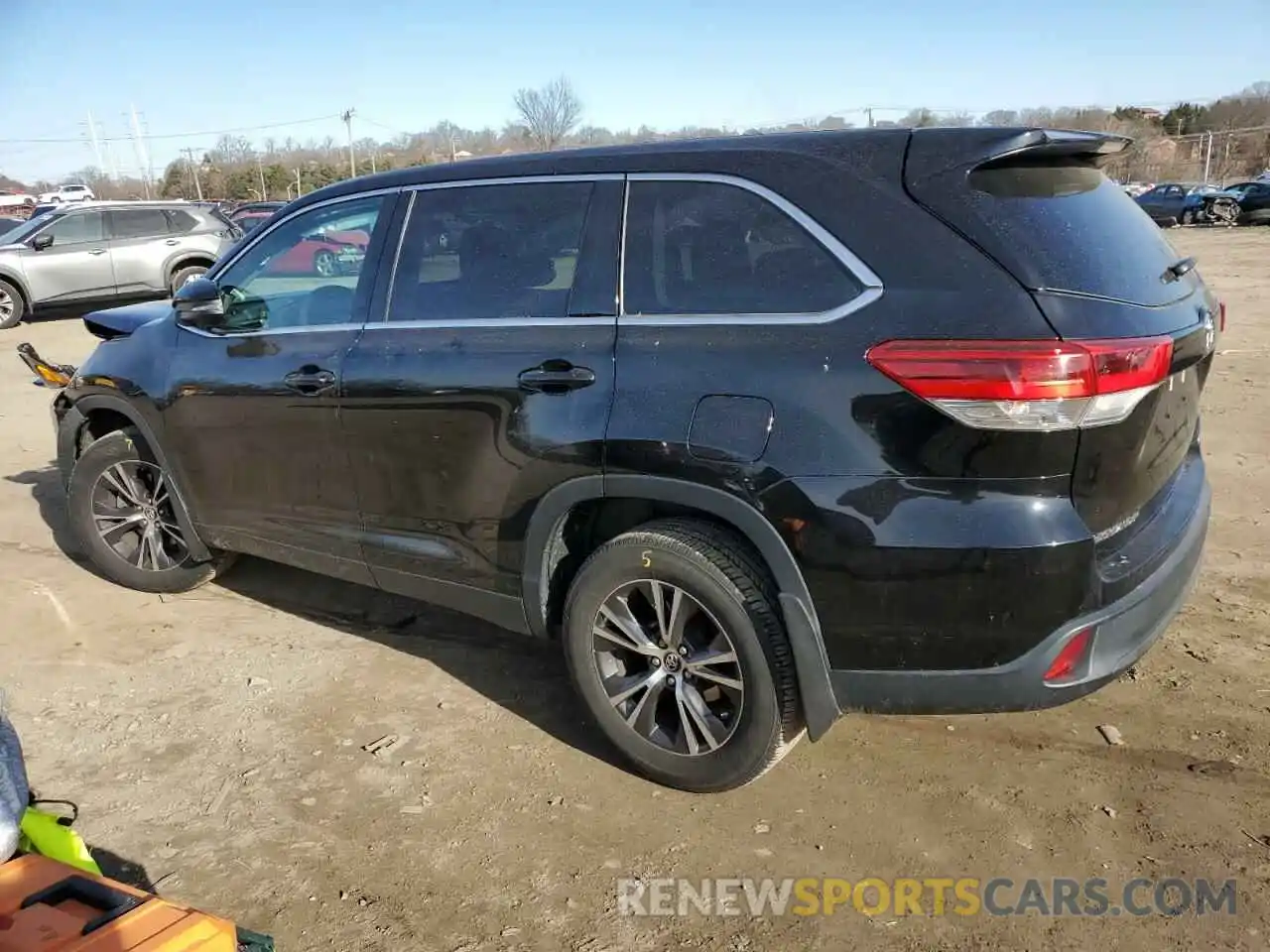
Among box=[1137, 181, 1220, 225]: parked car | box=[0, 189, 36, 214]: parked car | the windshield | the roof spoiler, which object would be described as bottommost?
box=[1137, 181, 1220, 225]: parked car

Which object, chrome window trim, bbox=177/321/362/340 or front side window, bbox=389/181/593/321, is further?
chrome window trim, bbox=177/321/362/340

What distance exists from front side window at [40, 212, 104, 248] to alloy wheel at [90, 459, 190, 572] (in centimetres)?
1346

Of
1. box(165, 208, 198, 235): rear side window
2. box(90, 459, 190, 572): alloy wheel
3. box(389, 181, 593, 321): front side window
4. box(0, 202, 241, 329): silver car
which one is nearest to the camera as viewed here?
box(389, 181, 593, 321): front side window

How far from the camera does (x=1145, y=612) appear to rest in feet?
8.79


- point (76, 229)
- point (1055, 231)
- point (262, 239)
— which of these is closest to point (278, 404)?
point (262, 239)

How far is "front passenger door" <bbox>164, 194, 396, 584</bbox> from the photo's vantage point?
147 inches

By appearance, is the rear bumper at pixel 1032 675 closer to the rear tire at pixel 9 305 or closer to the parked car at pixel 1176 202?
the rear tire at pixel 9 305

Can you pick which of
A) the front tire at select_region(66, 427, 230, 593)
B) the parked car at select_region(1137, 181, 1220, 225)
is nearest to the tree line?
the parked car at select_region(1137, 181, 1220, 225)

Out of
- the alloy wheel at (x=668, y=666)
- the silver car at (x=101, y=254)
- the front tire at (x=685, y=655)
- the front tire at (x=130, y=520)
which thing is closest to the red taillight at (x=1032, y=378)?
the front tire at (x=685, y=655)

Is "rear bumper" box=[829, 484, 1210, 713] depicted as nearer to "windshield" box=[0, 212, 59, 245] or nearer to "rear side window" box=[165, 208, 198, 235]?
"rear side window" box=[165, 208, 198, 235]

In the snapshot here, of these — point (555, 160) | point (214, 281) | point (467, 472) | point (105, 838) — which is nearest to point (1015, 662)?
point (467, 472)

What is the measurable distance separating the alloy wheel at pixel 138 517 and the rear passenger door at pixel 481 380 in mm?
1550

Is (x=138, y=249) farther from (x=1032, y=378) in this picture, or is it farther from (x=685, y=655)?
(x=1032, y=378)

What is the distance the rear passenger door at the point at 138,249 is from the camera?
53.0 feet
